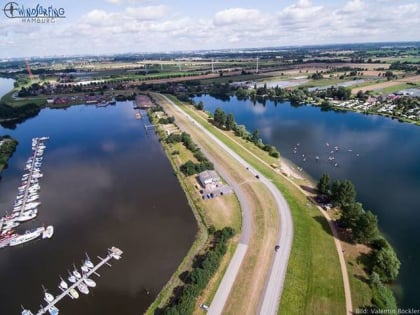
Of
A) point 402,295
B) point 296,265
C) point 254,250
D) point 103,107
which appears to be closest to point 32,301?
point 254,250

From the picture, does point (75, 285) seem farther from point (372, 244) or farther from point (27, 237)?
point (372, 244)

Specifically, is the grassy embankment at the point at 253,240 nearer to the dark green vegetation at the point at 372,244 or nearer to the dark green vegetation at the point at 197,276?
the dark green vegetation at the point at 197,276

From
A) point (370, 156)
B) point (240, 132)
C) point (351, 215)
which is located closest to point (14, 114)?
Result: point (240, 132)

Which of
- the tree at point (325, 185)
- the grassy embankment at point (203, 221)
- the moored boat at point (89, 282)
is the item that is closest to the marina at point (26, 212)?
the moored boat at point (89, 282)

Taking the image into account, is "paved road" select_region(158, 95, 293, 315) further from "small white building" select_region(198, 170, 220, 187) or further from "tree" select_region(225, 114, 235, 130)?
"tree" select_region(225, 114, 235, 130)

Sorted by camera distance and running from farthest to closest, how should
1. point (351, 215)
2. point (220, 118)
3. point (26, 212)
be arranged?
point (220, 118)
point (26, 212)
point (351, 215)

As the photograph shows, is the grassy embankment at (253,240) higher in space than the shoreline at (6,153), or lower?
higher
